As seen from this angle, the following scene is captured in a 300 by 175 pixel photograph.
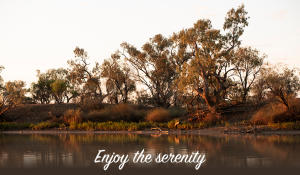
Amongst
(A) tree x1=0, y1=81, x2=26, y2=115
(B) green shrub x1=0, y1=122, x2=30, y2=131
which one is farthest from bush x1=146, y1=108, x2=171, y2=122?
(A) tree x1=0, y1=81, x2=26, y2=115

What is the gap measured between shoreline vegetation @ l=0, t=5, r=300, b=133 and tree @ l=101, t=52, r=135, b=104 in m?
0.08

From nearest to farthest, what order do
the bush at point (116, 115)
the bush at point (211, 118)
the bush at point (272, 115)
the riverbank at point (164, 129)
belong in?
the riverbank at point (164, 129) < the bush at point (272, 115) < the bush at point (211, 118) < the bush at point (116, 115)

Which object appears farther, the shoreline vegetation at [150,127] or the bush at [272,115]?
the bush at [272,115]

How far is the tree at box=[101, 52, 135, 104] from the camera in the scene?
52438mm

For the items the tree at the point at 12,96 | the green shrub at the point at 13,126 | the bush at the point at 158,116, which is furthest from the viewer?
the tree at the point at 12,96

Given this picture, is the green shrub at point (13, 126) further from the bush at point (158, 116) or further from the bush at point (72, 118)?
the bush at point (158, 116)

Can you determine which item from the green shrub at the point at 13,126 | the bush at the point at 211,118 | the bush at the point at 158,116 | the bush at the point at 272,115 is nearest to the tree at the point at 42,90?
the green shrub at the point at 13,126

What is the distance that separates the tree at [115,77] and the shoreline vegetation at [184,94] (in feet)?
0.28

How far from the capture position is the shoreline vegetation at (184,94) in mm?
32438

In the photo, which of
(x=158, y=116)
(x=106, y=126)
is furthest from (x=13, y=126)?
(x=158, y=116)

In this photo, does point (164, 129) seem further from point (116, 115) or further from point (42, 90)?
point (42, 90)

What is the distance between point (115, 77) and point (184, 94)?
49.5 feet

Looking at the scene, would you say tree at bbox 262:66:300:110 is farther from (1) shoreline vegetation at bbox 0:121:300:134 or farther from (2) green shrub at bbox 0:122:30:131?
(2) green shrub at bbox 0:122:30:131

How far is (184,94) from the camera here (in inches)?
1572
